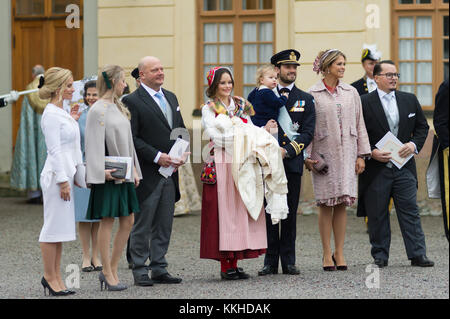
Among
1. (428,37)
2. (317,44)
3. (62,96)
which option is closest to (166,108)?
(62,96)

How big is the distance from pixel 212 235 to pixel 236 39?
271 inches

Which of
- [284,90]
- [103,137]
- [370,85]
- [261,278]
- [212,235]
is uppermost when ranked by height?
[370,85]

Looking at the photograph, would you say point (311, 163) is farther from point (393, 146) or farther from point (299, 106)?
point (393, 146)

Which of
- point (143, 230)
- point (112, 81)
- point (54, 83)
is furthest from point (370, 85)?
point (54, 83)

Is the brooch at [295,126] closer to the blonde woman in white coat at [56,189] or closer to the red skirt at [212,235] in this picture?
the red skirt at [212,235]

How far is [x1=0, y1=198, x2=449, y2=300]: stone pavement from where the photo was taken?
7.10 meters

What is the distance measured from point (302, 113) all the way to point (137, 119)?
4.74 ft

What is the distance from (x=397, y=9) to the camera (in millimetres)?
13383

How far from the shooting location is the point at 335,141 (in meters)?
8.33

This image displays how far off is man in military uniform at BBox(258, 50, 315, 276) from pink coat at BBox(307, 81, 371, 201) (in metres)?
0.19

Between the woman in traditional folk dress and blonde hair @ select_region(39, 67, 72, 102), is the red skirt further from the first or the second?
blonde hair @ select_region(39, 67, 72, 102)

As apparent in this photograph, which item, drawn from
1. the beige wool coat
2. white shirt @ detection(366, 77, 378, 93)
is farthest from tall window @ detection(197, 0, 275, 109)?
the beige wool coat

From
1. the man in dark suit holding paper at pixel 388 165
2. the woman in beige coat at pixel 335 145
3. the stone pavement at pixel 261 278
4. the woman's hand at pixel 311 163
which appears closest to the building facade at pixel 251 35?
the stone pavement at pixel 261 278
